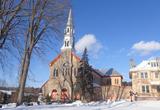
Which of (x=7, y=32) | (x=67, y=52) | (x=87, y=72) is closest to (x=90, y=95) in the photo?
(x=87, y=72)

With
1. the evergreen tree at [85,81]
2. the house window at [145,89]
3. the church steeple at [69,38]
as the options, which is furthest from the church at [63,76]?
the house window at [145,89]

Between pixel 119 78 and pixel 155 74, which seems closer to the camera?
pixel 155 74

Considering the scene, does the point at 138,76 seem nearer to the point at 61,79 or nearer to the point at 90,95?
the point at 90,95

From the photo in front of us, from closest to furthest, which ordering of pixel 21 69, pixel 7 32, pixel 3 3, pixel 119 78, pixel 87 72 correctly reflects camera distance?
pixel 3 3, pixel 7 32, pixel 21 69, pixel 87 72, pixel 119 78

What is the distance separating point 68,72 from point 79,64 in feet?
9.36

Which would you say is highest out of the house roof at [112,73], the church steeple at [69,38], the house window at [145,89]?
the church steeple at [69,38]

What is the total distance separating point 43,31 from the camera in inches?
945

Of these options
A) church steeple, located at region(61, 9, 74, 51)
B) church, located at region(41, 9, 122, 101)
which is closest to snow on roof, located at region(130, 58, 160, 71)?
church, located at region(41, 9, 122, 101)

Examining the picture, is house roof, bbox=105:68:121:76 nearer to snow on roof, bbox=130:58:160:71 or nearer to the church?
the church

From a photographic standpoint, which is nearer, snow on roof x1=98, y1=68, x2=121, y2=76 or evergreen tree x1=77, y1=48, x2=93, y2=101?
evergreen tree x1=77, y1=48, x2=93, y2=101

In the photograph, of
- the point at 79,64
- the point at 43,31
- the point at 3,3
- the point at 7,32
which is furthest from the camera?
the point at 79,64

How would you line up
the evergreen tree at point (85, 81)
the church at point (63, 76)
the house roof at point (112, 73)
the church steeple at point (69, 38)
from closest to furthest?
the evergreen tree at point (85, 81)
the church at point (63, 76)
the church steeple at point (69, 38)
the house roof at point (112, 73)

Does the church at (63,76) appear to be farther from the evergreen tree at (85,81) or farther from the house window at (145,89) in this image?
the house window at (145,89)

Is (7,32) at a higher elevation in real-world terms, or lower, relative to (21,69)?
higher
